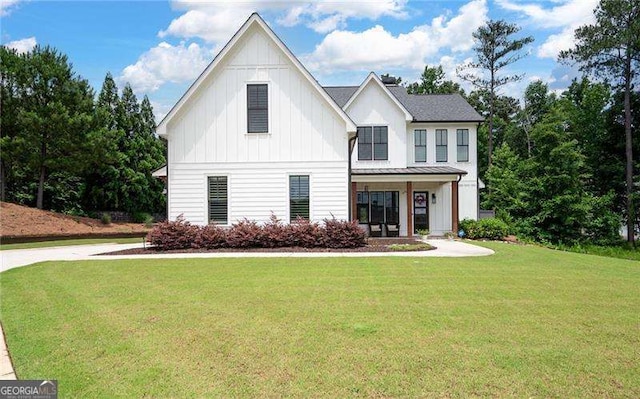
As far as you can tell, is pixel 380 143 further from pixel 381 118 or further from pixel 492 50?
pixel 492 50

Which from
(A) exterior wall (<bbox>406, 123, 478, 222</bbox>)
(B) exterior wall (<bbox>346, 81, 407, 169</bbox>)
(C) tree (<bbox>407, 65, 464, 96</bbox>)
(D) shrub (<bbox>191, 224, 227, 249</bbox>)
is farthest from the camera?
(C) tree (<bbox>407, 65, 464, 96</bbox>)

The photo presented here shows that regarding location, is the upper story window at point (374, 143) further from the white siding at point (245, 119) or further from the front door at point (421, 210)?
the white siding at point (245, 119)

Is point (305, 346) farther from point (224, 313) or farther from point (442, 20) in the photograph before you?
point (442, 20)

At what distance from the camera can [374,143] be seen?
22797mm

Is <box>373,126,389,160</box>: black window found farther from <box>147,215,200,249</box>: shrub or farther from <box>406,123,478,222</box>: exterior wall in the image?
<box>147,215,200,249</box>: shrub

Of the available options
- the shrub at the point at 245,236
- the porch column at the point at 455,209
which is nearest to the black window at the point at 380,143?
the porch column at the point at 455,209

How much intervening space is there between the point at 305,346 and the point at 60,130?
29140mm

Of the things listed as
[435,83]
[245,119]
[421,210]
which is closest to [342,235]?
[245,119]

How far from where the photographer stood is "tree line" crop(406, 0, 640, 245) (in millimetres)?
23234

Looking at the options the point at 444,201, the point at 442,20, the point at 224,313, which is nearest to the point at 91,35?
the point at 224,313

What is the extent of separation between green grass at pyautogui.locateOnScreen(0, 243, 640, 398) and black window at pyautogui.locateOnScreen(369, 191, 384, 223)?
511 inches

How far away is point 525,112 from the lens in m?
46.7

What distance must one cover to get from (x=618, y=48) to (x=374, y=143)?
59.7ft

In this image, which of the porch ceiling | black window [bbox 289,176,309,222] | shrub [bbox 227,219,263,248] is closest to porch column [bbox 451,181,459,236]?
the porch ceiling
